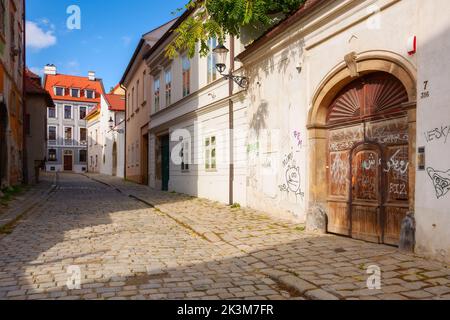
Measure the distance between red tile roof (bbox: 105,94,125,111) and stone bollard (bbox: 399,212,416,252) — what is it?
37.3 metres

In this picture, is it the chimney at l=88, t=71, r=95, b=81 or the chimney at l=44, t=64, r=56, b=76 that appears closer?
the chimney at l=44, t=64, r=56, b=76

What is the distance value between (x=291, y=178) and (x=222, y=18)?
446 centimetres

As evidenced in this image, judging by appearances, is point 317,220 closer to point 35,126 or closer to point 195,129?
point 195,129

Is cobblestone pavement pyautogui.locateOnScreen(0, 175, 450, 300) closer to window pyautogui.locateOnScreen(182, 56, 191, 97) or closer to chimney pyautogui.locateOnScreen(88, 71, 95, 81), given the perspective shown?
window pyautogui.locateOnScreen(182, 56, 191, 97)

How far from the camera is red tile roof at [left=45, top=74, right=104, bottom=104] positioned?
61.7m

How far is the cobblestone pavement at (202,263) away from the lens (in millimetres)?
4480

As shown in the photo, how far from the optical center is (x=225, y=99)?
13.2m

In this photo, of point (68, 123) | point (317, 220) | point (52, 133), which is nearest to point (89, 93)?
point (68, 123)

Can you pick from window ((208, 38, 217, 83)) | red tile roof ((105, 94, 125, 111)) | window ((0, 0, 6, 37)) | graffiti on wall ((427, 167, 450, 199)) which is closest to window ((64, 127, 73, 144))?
red tile roof ((105, 94, 125, 111))

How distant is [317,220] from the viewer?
798 centimetres
